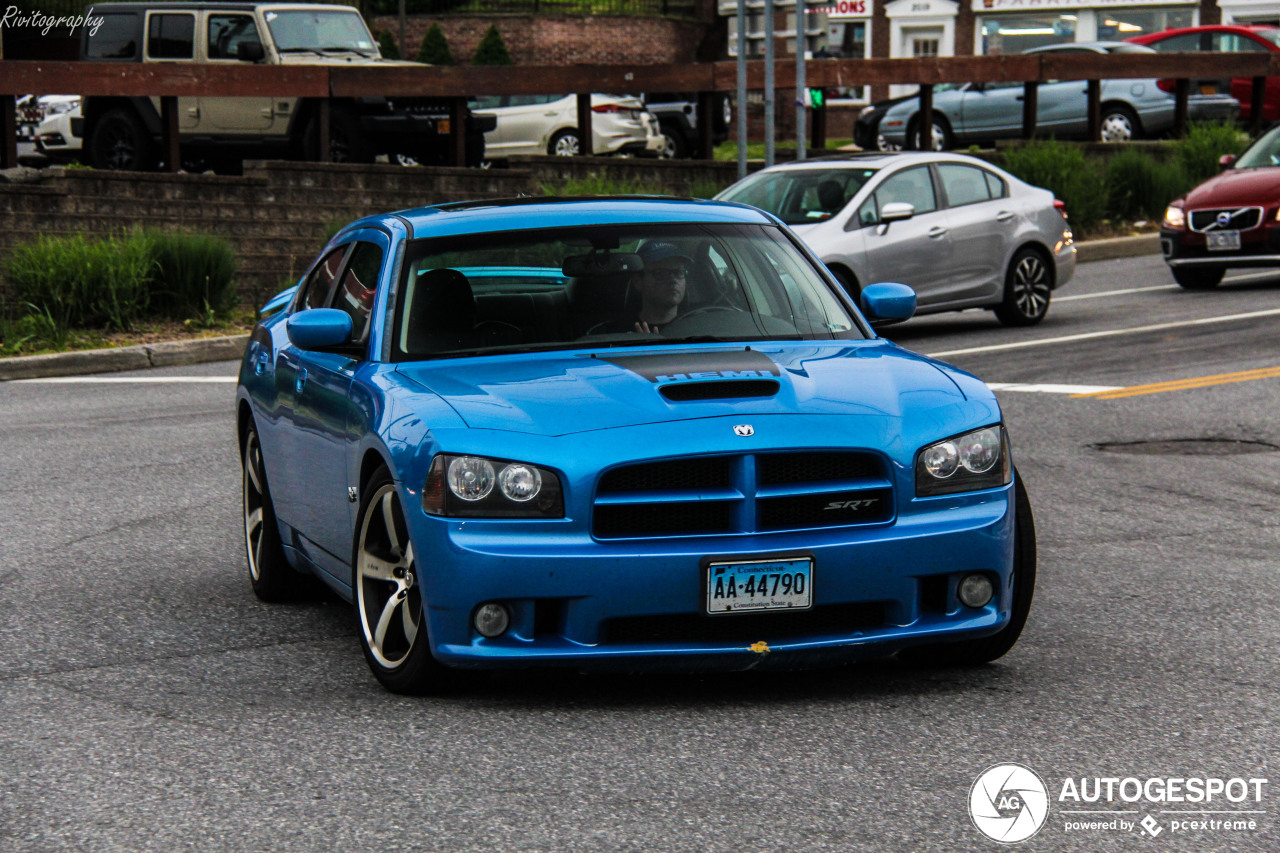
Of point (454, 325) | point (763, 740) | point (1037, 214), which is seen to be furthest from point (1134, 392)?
point (763, 740)

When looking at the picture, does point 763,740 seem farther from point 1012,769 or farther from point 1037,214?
point 1037,214

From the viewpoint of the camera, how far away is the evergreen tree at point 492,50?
162 feet

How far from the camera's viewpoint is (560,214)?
6594 mm

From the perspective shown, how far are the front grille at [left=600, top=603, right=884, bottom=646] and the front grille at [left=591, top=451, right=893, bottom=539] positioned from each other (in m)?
0.24

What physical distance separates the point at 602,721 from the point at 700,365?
119 centimetres

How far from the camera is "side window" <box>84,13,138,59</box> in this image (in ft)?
72.8

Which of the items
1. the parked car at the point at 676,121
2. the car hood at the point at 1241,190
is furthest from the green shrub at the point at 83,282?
the parked car at the point at 676,121

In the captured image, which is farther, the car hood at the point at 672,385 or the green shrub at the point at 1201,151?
the green shrub at the point at 1201,151

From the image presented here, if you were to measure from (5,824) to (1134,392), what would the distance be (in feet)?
31.1

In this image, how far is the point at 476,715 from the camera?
5.21 meters

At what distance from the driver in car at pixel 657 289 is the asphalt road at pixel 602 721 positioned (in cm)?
133

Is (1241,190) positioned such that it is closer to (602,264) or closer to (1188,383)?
(1188,383)

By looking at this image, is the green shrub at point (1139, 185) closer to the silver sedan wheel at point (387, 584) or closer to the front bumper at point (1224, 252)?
the front bumper at point (1224, 252)

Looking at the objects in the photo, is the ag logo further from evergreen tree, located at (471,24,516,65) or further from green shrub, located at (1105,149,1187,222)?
evergreen tree, located at (471,24,516,65)
